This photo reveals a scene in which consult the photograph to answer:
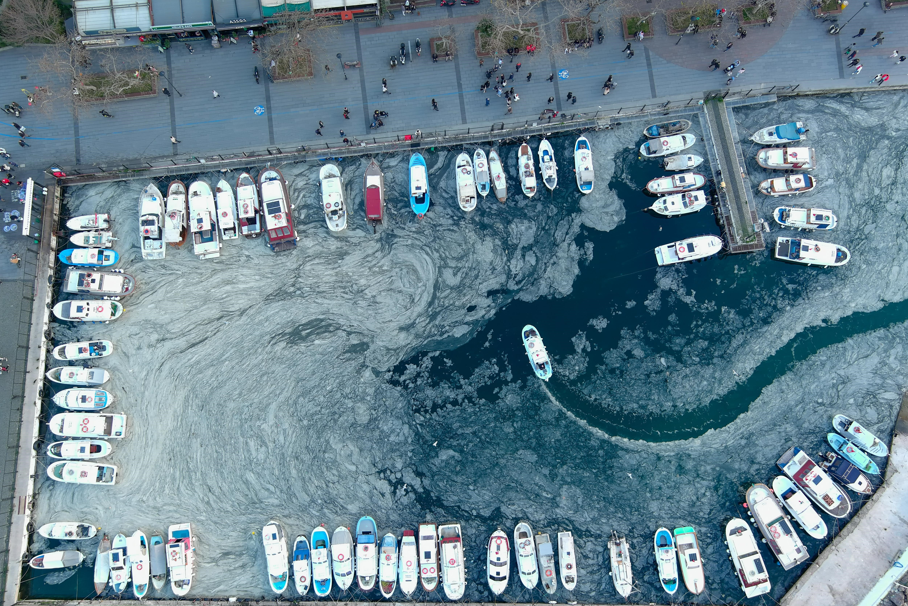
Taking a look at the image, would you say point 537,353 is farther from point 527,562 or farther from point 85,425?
point 85,425

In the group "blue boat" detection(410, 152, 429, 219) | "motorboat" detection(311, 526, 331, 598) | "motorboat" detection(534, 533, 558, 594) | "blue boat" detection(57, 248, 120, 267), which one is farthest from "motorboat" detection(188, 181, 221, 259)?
"motorboat" detection(534, 533, 558, 594)

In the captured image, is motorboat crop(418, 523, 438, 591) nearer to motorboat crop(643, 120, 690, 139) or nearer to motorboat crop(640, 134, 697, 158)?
motorboat crop(640, 134, 697, 158)

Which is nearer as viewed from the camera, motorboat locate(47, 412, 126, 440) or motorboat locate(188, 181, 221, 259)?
motorboat locate(47, 412, 126, 440)

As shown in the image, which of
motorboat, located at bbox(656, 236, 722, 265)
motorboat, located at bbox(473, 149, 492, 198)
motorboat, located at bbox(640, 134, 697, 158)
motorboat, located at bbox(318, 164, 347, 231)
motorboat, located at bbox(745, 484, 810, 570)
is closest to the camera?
motorboat, located at bbox(745, 484, 810, 570)

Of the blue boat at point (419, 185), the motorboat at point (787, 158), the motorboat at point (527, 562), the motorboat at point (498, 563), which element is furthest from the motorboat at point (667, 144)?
the motorboat at point (498, 563)

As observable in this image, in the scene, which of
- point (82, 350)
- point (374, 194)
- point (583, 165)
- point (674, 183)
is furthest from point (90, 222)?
point (674, 183)

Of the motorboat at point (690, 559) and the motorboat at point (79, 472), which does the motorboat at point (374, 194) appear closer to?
the motorboat at point (79, 472)
